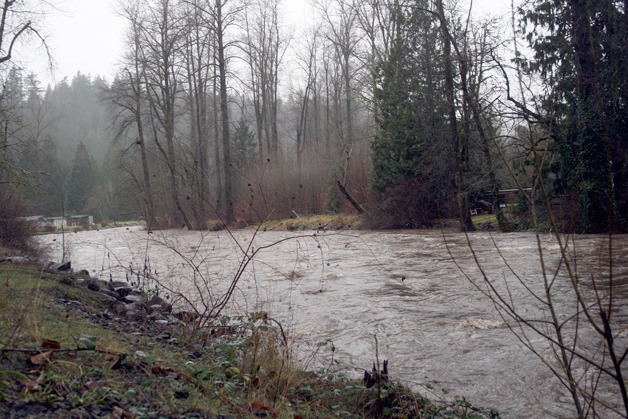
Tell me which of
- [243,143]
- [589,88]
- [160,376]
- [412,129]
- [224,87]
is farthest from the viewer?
[243,143]

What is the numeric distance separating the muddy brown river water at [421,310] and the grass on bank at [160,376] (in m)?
0.63

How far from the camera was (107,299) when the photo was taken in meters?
8.36

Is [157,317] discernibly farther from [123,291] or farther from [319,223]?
[319,223]

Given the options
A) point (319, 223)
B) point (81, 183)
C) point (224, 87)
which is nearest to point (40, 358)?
point (319, 223)

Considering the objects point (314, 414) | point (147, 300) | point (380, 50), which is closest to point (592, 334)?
point (314, 414)

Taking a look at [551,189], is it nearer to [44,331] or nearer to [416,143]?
[416,143]

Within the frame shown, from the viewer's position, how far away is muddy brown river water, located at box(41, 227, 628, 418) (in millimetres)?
5371

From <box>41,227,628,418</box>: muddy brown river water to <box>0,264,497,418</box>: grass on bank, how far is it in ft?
2.07

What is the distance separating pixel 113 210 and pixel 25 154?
36255 mm

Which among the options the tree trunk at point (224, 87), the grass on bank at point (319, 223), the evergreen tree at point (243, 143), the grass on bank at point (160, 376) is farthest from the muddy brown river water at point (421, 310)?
the evergreen tree at point (243, 143)

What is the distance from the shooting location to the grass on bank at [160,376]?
9.75 feet

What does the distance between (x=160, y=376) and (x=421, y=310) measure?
212 inches

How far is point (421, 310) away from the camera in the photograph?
848 cm

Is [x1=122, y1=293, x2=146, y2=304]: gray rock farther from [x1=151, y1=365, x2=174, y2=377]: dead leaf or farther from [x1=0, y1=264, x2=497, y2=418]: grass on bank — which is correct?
[x1=151, y1=365, x2=174, y2=377]: dead leaf
